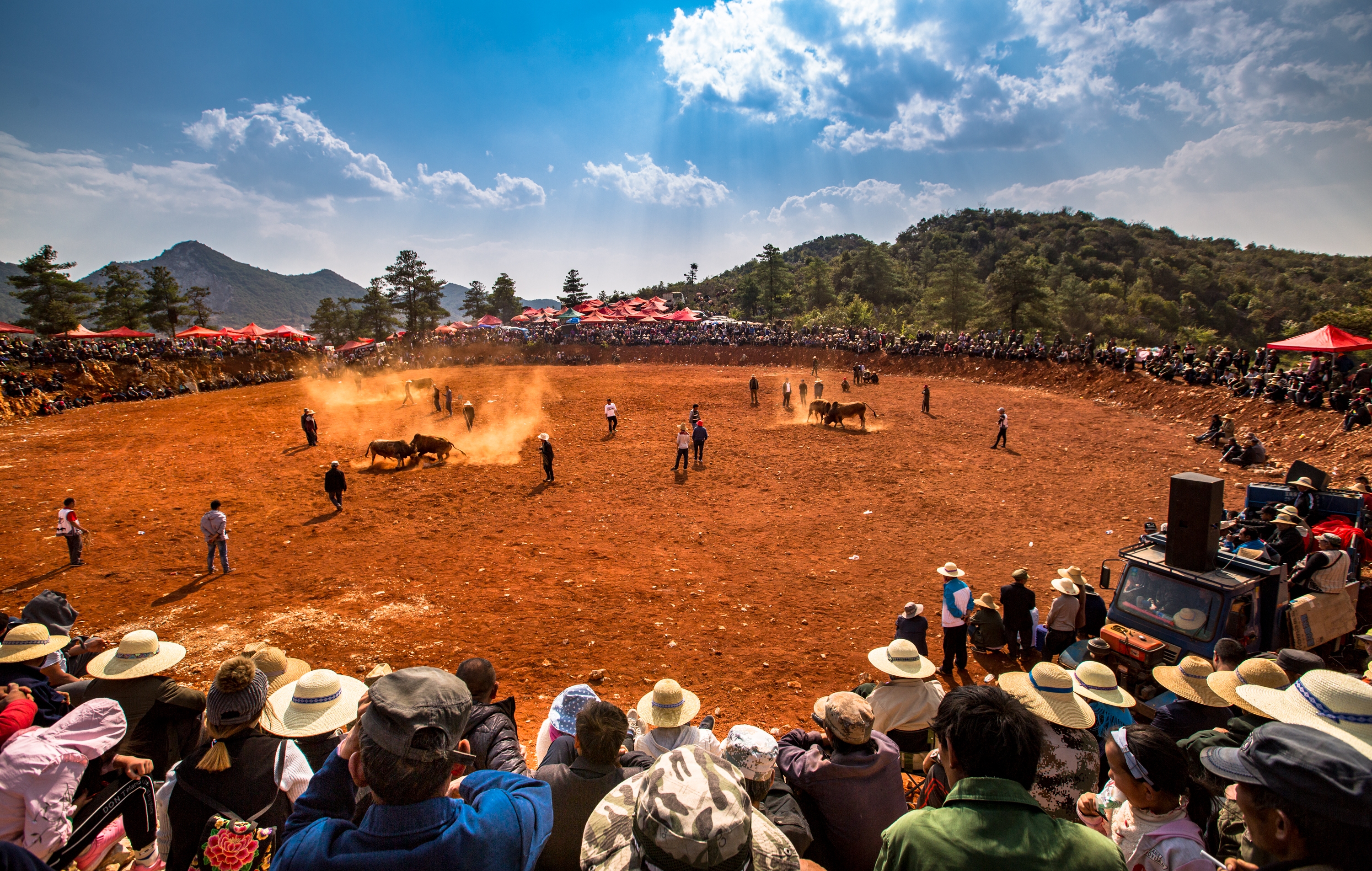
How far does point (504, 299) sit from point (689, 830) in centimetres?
10562

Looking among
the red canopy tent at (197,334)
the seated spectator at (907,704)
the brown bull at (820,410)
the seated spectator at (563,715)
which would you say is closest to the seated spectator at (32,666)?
the seated spectator at (563,715)

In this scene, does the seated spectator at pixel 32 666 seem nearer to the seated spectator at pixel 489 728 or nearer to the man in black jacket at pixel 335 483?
the seated spectator at pixel 489 728

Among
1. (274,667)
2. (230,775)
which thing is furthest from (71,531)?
(230,775)

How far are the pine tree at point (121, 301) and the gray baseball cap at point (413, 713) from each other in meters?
71.6

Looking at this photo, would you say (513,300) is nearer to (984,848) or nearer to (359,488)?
(359,488)

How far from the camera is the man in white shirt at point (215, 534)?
1096cm

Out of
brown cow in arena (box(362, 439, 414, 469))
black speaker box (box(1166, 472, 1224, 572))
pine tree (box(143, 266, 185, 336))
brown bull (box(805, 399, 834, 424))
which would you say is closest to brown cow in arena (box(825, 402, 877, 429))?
brown bull (box(805, 399, 834, 424))

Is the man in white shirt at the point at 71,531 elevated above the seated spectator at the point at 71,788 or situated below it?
below

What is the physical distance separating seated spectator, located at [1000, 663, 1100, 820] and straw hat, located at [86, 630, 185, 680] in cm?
577

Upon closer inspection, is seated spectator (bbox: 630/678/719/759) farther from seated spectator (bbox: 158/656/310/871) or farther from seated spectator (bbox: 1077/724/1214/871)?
seated spectator (bbox: 1077/724/1214/871)

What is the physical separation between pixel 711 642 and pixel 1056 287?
86.7m

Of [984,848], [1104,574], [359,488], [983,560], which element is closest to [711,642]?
[1104,574]

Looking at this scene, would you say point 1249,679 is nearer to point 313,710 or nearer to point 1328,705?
point 1328,705

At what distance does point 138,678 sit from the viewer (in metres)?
4.11
